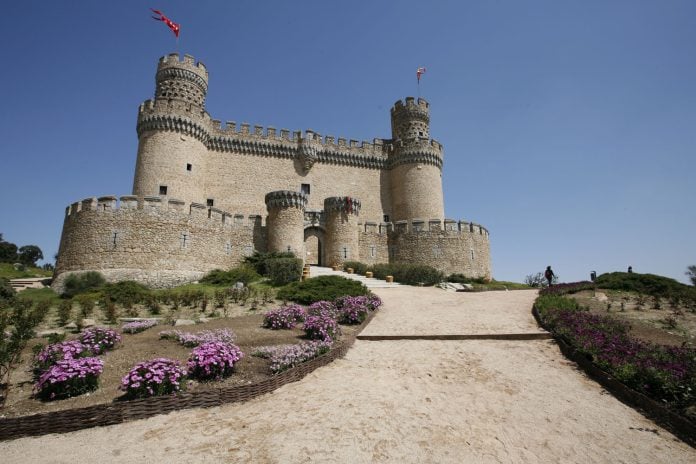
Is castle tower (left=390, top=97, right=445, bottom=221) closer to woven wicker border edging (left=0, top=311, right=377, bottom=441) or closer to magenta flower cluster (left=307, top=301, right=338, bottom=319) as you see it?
magenta flower cluster (left=307, top=301, right=338, bottom=319)

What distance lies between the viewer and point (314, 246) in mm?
31297

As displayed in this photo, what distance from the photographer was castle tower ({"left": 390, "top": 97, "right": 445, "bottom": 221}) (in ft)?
116

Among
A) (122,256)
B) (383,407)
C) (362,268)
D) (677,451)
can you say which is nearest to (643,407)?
(677,451)

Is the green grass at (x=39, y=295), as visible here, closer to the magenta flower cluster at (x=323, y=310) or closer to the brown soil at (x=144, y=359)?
the brown soil at (x=144, y=359)

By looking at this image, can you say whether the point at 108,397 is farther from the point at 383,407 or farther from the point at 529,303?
the point at 529,303

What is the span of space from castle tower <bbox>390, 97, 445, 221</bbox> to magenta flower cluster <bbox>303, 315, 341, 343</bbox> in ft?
83.9

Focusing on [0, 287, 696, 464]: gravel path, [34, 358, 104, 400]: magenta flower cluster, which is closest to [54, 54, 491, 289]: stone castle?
[34, 358, 104, 400]: magenta flower cluster

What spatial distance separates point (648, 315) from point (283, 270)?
52.0 feet

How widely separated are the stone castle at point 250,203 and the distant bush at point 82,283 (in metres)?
0.85

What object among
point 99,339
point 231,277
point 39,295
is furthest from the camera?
point 231,277

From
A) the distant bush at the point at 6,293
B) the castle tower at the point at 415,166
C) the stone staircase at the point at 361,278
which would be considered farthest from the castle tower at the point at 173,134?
the castle tower at the point at 415,166

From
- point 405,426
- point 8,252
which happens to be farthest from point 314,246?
point 8,252

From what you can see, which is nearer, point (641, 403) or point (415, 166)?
point (641, 403)

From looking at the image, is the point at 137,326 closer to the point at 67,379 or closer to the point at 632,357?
the point at 67,379
